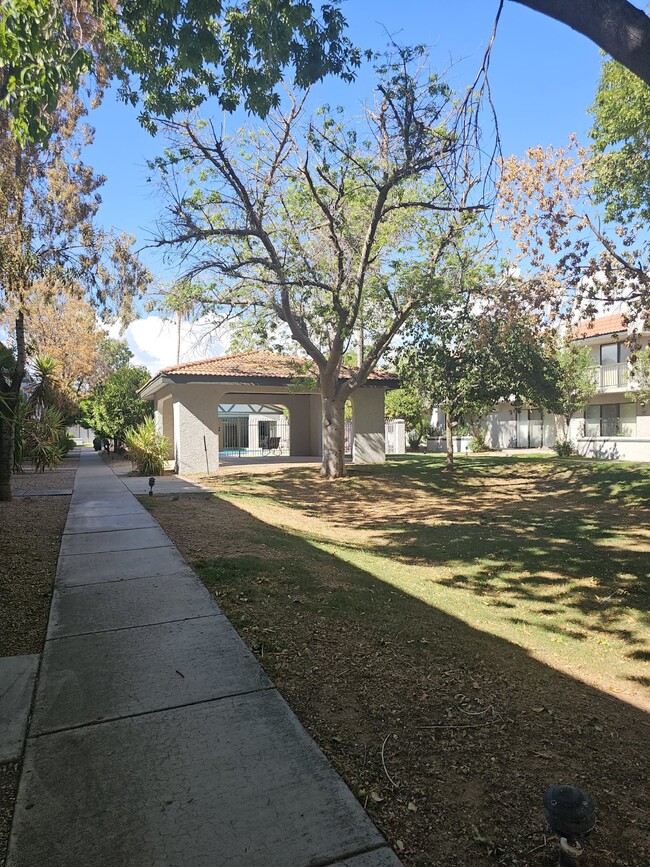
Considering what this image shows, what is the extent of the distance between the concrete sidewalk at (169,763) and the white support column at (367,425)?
1787 cm

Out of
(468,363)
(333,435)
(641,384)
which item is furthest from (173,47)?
(641,384)

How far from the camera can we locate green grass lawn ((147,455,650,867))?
2.59 m

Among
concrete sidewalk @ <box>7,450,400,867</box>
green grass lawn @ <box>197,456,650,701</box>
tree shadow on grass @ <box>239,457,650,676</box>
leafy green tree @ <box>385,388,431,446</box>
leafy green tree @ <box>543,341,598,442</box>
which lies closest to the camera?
concrete sidewalk @ <box>7,450,400,867</box>

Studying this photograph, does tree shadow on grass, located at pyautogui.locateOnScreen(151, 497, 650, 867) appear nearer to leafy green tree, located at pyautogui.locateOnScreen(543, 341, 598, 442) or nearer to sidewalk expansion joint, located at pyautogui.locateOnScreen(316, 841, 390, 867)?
sidewalk expansion joint, located at pyautogui.locateOnScreen(316, 841, 390, 867)

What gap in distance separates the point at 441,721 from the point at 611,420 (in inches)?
1213

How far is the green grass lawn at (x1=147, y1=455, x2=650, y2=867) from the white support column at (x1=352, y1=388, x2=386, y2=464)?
11.1m

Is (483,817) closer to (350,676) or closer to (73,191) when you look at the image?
(350,676)

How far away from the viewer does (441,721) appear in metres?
3.31

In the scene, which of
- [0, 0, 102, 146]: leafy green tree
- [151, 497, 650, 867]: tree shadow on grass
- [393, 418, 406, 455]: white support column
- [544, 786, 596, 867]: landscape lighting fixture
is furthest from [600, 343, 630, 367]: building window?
[544, 786, 596, 867]: landscape lighting fixture

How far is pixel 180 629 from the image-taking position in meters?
4.40

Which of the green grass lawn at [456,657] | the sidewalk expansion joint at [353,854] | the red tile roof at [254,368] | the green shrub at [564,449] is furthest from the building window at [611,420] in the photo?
the sidewalk expansion joint at [353,854]

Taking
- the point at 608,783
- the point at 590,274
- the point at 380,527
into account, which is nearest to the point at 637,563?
the point at 380,527

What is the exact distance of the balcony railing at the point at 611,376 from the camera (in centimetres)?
2833

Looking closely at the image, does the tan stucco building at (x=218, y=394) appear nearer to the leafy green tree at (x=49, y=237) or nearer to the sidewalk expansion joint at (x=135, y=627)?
the leafy green tree at (x=49, y=237)
